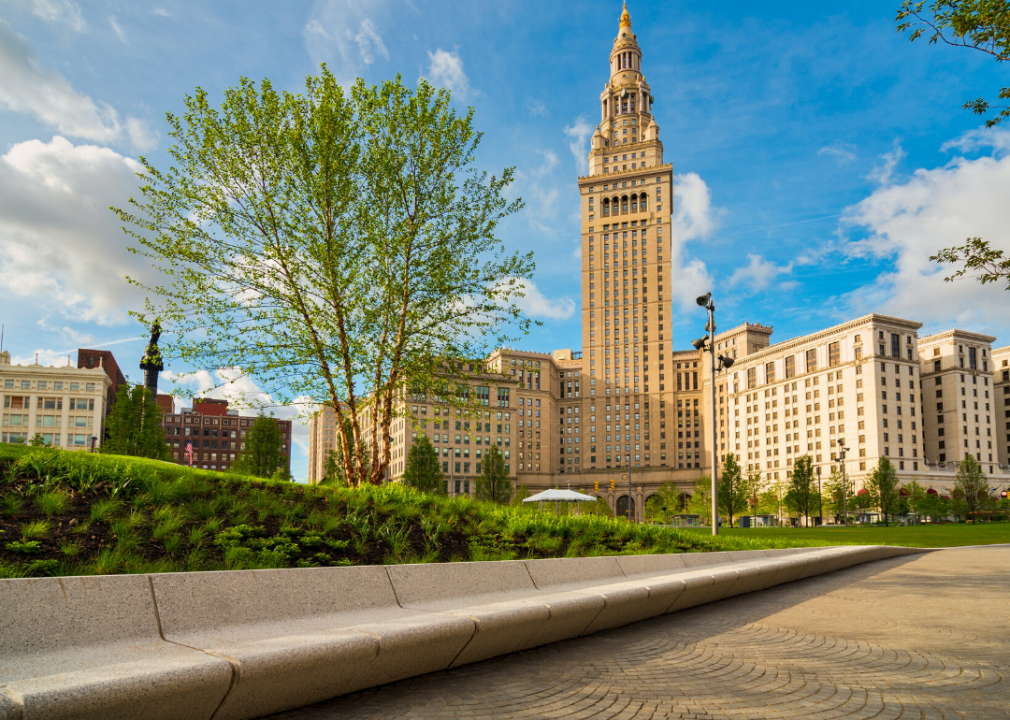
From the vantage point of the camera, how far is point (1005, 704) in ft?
16.0

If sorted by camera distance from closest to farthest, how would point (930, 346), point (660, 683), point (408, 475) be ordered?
1. point (660, 683)
2. point (408, 475)
3. point (930, 346)

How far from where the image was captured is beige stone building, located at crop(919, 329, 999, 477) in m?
121

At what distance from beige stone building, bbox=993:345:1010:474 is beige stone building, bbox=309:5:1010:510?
22392 millimetres

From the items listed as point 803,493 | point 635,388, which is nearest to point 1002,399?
point 635,388

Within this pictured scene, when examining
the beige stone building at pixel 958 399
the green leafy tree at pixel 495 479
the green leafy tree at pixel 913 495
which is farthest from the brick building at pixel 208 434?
the beige stone building at pixel 958 399

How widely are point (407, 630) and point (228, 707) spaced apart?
1348 mm

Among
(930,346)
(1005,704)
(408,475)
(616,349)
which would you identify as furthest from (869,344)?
(1005,704)

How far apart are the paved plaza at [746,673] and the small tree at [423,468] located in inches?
2787

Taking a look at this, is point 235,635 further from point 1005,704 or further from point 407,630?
point 1005,704

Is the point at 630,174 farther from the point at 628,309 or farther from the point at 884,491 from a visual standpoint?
the point at 884,491

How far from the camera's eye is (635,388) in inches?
5591

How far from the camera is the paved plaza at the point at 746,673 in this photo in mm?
4758

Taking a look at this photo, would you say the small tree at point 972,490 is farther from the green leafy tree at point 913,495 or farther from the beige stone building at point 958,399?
the beige stone building at point 958,399

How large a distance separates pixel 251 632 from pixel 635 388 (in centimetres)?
14008
